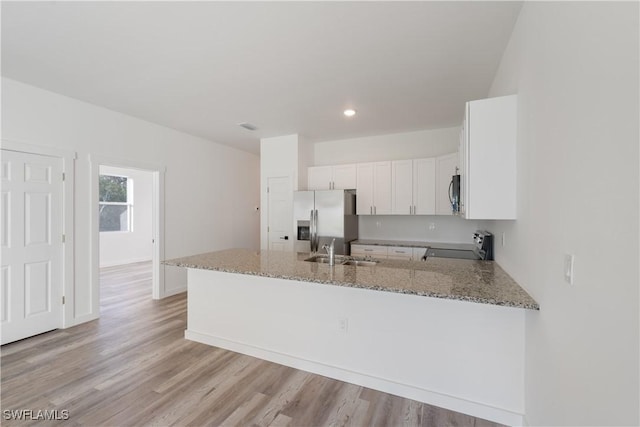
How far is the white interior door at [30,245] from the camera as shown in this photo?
9.57 feet

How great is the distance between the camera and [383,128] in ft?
14.8

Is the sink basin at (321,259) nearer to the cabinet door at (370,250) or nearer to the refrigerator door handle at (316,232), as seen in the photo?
the refrigerator door handle at (316,232)

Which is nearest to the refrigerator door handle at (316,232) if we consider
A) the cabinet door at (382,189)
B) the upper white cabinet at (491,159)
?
the cabinet door at (382,189)

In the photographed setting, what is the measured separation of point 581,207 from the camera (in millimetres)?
1064

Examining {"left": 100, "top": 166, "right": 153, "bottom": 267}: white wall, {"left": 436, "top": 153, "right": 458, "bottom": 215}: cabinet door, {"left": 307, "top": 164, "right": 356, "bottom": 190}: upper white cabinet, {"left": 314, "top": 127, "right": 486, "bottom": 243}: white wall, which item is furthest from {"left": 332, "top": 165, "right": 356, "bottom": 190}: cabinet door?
{"left": 100, "top": 166, "right": 153, "bottom": 267}: white wall

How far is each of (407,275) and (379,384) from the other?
2.88 ft

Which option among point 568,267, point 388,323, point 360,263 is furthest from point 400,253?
point 568,267

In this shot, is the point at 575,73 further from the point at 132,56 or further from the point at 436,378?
the point at 132,56

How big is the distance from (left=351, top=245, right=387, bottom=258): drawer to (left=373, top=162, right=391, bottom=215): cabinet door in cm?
56

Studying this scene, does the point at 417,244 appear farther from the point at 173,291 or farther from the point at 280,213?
the point at 173,291

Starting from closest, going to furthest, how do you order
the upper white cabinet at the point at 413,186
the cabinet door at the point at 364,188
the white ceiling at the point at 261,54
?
the white ceiling at the point at 261,54 → the upper white cabinet at the point at 413,186 → the cabinet door at the point at 364,188

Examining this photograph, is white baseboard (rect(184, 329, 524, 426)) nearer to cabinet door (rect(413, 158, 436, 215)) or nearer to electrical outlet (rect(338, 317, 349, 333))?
electrical outlet (rect(338, 317, 349, 333))

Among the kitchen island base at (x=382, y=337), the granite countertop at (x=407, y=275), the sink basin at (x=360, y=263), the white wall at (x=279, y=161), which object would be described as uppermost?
the white wall at (x=279, y=161)

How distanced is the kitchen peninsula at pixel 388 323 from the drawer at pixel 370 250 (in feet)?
5.52
